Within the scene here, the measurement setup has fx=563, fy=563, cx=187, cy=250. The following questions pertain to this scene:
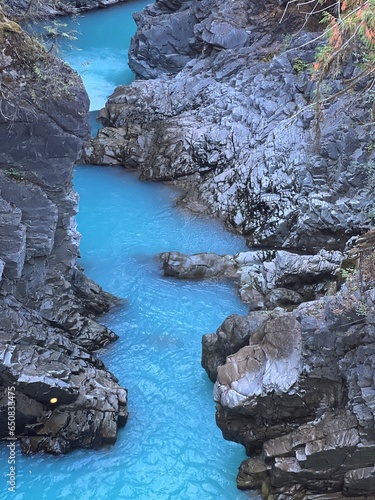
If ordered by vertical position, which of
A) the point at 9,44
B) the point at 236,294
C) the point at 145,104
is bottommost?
the point at 236,294

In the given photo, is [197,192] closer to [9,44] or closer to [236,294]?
[236,294]

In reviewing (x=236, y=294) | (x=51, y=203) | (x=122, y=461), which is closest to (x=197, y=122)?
(x=236, y=294)

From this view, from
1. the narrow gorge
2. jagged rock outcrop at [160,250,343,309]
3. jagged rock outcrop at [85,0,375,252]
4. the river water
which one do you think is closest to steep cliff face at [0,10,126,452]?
the narrow gorge

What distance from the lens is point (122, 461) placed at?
11086mm

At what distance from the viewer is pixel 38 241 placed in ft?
39.1

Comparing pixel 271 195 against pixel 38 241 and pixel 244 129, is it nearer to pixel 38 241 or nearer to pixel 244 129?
pixel 244 129

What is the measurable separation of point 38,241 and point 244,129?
403 inches

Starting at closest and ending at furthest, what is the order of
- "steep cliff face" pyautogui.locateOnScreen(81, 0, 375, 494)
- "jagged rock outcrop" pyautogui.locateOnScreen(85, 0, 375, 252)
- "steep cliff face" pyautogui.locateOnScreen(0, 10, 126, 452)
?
"steep cliff face" pyautogui.locateOnScreen(81, 0, 375, 494) → "steep cliff face" pyautogui.locateOnScreen(0, 10, 126, 452) → "jagged rock outcrop" pyautogui.locateOnScreen(85, 0, 375, 252)

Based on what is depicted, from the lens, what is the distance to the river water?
10688mm

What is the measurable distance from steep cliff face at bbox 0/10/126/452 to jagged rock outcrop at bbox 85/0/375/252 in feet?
19.4

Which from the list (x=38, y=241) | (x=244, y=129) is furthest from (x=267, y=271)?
(x=244, y=129)

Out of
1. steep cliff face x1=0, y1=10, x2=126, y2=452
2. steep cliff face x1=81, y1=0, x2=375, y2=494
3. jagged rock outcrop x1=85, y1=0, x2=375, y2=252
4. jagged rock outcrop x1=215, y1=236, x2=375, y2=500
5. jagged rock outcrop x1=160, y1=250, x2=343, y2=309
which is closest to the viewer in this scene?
jagged rock outcrop x1=215, y1=236, x2=375, y2=500

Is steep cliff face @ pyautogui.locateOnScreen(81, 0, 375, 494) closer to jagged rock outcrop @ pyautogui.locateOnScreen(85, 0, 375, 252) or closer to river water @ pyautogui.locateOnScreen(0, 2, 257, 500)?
jagged rock outcrop @ pyautogui.locateOnScreen(85, 0, 375, 252)

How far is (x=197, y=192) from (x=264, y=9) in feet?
28.6
